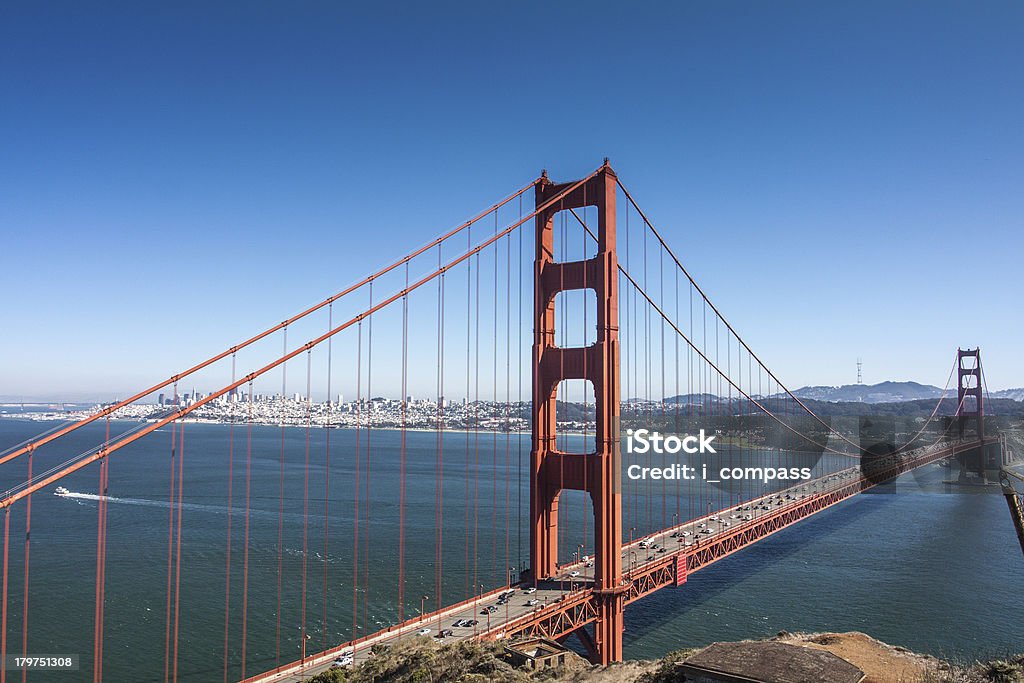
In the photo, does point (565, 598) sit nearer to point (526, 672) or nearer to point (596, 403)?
point (526, 672)

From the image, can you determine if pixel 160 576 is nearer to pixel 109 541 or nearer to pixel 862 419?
pixel 109 541

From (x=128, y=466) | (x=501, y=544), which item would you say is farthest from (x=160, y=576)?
(x=128, y=466)

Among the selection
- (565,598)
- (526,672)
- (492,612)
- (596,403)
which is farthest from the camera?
(596,403)

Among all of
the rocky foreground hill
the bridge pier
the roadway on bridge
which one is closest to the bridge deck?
the roadway on bridge

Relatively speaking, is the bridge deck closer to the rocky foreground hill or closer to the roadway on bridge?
the roadway on bridge

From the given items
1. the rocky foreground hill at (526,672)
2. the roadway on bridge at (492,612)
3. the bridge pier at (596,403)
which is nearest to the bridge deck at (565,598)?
the roadway on bridge at (492,612)

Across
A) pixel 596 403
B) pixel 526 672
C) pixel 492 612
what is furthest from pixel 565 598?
pixel 596 403
